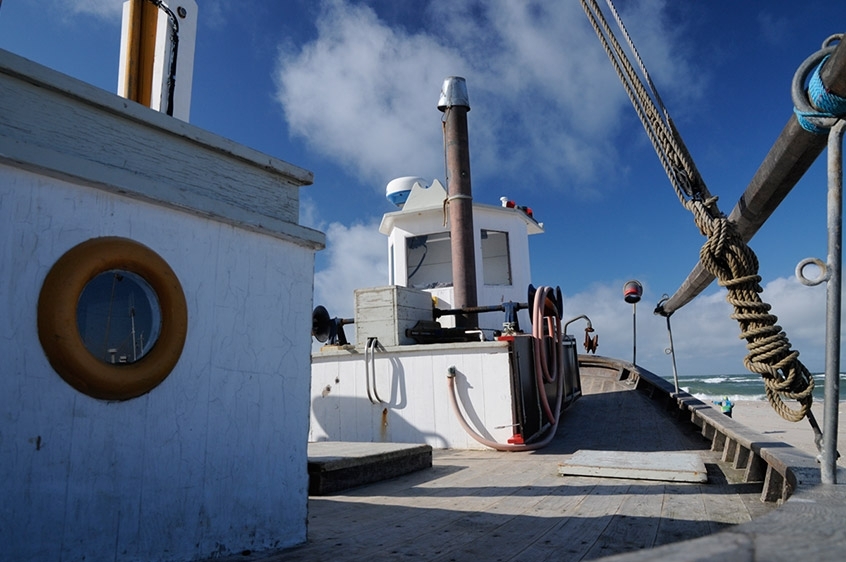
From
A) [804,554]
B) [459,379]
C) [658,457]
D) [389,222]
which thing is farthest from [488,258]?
[804,554]

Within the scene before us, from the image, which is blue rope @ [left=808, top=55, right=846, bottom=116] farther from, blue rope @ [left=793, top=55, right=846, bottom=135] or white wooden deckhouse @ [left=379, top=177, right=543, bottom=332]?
white wooden deckhouse @ [left=379, top=177, right=543, bottom=332]

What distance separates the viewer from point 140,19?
3656mm

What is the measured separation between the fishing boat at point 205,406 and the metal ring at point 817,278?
37 cm

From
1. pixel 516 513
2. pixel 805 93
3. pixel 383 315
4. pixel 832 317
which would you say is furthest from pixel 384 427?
pixel 805 93

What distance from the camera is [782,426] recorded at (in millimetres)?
26047

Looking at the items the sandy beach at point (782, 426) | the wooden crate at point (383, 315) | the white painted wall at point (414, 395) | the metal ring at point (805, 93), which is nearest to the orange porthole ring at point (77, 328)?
the metal ring at point (805, 93)

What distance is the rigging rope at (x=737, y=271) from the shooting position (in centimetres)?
233

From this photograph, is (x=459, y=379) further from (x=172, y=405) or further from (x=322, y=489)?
(x=172, y=405)

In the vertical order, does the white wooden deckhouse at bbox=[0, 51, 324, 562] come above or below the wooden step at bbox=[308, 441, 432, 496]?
above

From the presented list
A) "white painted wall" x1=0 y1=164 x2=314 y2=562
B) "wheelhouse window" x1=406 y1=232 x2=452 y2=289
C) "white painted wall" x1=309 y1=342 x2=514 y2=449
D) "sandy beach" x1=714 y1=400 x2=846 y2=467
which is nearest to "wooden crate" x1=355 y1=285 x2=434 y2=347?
"white painted wall" x1=309 y1=342 x2=514 y2=449

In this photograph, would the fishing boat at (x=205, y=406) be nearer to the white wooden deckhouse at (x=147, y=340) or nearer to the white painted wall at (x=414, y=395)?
the white wooden deckhouse at (x=147, y=340)

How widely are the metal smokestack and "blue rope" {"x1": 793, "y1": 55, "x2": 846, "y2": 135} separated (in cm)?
738

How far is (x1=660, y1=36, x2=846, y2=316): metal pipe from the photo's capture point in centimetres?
176

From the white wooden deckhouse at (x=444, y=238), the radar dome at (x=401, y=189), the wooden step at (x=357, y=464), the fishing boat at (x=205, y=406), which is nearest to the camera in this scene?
the fishing boat at (x=205, y=406)
